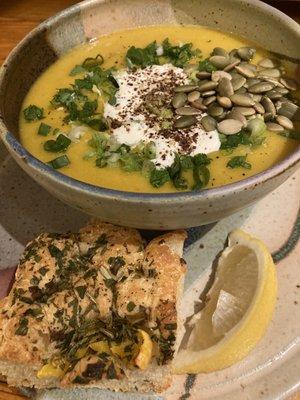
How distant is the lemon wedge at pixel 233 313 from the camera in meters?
1.56

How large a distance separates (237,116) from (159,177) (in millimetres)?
389

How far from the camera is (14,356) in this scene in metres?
1.52

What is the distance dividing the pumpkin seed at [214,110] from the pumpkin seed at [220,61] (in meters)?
0.28

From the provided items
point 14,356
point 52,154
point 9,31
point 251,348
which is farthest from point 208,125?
point 9,31

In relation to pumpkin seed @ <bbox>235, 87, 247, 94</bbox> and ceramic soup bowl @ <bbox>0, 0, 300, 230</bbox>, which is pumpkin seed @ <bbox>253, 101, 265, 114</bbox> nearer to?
pumpkin seed @ <bbox>235, 87, 247, 94</bbox>

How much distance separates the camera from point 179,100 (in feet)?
6.56

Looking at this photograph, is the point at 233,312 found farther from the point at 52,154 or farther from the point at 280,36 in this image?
the point at 280,36

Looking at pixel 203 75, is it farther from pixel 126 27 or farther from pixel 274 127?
pixel 126 27

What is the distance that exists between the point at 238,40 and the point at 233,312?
1.31 metres

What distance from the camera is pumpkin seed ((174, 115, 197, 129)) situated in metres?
1.92

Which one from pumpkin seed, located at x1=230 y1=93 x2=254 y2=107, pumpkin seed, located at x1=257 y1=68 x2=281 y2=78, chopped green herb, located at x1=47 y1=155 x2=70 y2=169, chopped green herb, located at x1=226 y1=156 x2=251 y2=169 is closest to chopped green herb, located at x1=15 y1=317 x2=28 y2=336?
chopped green herb, located at x1=47 y1=155 x2=70 y2=169

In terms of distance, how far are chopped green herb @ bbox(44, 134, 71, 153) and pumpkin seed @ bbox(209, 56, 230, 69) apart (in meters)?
0.70

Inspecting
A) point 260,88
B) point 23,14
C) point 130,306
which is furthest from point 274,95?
point 23,14

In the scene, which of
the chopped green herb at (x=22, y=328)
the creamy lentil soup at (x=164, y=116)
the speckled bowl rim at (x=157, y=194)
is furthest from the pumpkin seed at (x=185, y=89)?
the chopped green herb at (x=22, y=328)
